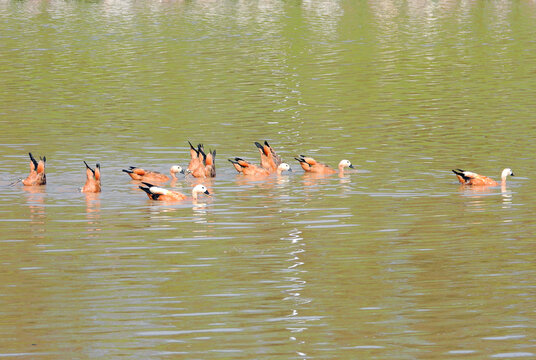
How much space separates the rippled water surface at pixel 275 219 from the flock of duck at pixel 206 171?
13.1 inches

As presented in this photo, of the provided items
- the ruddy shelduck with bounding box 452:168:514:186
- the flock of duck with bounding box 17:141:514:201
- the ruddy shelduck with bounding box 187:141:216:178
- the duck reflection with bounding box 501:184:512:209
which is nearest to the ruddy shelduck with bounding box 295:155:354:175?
the flock of duck with bounding box 17:141:514:201

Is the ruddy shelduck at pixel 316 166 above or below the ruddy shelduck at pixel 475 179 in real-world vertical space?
below

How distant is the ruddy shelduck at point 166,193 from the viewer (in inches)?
938

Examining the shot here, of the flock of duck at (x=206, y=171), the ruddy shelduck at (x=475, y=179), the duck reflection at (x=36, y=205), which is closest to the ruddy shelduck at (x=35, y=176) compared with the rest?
the flock of duck at (x=206, y=171)

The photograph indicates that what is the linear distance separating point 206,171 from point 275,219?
5.95 metres

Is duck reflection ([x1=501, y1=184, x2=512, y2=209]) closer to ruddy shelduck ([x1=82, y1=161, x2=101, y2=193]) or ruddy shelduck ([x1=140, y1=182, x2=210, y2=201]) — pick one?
ruddy shelduck ([x1=140, y1=182, x2=210, y2=201])

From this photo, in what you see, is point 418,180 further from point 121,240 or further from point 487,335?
point 487,335

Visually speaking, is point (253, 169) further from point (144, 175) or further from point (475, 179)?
point (475, 179)

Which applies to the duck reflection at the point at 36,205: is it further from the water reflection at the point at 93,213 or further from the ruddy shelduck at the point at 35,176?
the water reflection at the point at 93,213

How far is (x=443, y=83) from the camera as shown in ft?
166

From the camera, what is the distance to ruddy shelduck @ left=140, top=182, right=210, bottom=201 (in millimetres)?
23812

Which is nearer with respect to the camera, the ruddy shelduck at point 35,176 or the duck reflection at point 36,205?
the duck reflection at point 36,205

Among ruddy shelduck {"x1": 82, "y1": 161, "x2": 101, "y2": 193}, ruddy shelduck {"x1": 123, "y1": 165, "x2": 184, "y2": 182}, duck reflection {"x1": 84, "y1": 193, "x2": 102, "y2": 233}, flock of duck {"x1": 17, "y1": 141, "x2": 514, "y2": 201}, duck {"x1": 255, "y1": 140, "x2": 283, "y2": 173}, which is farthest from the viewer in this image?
duck {"x1": 255, "y1": 140, "x2": 283, "y2": 173}

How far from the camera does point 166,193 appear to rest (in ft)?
78.5
